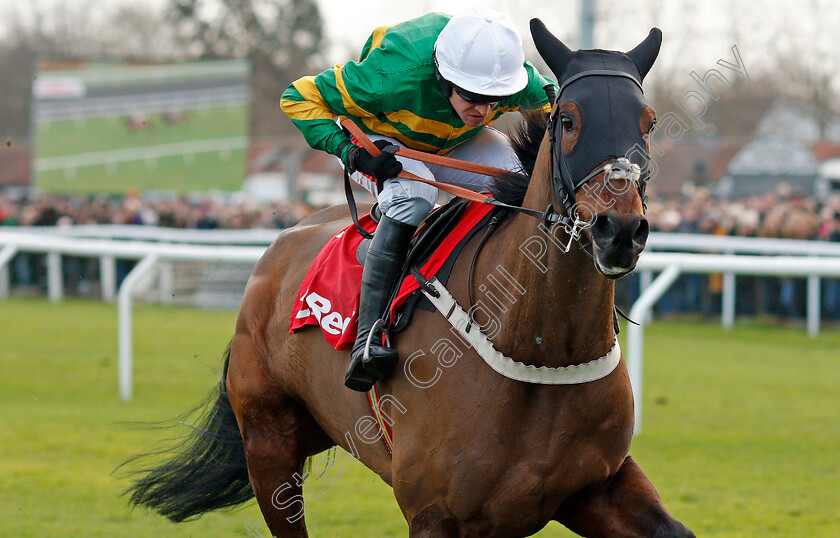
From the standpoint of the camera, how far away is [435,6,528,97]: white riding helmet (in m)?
3.06

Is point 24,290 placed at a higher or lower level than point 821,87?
lower

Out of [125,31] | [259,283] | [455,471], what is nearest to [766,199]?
[259,283]

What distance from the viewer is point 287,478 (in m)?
4.11

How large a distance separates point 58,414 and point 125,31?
36.3 m

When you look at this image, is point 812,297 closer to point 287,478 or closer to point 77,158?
point 287,478

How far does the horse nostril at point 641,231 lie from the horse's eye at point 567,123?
380 millimetres

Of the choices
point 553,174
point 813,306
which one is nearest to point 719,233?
point 813,306

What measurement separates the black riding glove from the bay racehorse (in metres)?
0.37

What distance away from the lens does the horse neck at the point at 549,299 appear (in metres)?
2.71

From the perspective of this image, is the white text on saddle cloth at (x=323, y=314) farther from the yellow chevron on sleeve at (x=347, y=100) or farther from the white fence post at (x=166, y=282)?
the white fence post at (x=166, y=282)

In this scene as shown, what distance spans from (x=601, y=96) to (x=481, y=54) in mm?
643

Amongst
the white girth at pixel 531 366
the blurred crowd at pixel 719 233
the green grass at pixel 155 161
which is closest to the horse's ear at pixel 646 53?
the white girth at pixel 531 366

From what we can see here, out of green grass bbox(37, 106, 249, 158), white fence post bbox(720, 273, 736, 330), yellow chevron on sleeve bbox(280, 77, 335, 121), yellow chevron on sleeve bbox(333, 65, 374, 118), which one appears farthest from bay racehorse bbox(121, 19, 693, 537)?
green grass bbox(37, 106, 249, 158)

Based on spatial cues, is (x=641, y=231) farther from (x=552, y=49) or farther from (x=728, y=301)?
(x=728, y=301)
